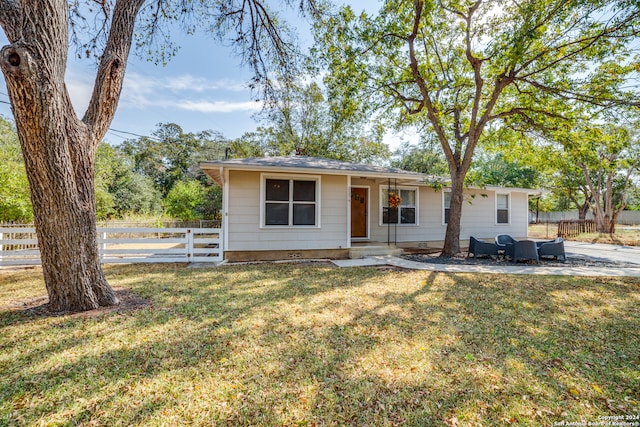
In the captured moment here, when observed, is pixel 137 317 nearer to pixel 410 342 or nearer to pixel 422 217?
A: pixel 410 342

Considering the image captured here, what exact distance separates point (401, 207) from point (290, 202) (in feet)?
15.8

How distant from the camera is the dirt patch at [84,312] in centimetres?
388

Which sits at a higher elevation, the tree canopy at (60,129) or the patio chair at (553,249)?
the tree canopy at (60,129)

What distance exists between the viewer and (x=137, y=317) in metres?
3.86

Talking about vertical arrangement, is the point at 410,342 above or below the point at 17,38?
below

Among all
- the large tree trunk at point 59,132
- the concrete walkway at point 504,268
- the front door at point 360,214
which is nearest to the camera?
the large tree trunk at point 59,132

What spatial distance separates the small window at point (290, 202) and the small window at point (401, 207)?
334cm

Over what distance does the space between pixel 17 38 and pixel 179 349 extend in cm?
410

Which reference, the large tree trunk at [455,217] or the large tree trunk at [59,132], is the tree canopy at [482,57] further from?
the large tree trunk at [59,132]

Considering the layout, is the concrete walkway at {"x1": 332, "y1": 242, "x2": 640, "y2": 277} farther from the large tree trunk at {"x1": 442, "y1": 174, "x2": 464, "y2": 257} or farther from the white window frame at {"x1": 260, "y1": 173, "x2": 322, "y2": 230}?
the white window frame at {"x1": 260, "y1": 173, "x2": 322, "y2": 230}

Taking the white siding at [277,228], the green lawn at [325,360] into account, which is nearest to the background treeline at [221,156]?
the white siding at [277,228]

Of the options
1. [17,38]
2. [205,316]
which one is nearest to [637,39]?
[205,316]

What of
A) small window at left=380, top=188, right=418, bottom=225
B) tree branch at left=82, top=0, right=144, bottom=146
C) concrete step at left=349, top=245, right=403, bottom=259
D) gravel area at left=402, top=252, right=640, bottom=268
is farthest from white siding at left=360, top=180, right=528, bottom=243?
tree branch at left=82, top=0, right=144, bottom=146

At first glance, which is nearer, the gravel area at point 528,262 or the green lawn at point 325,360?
the green lawn at point 325,360
